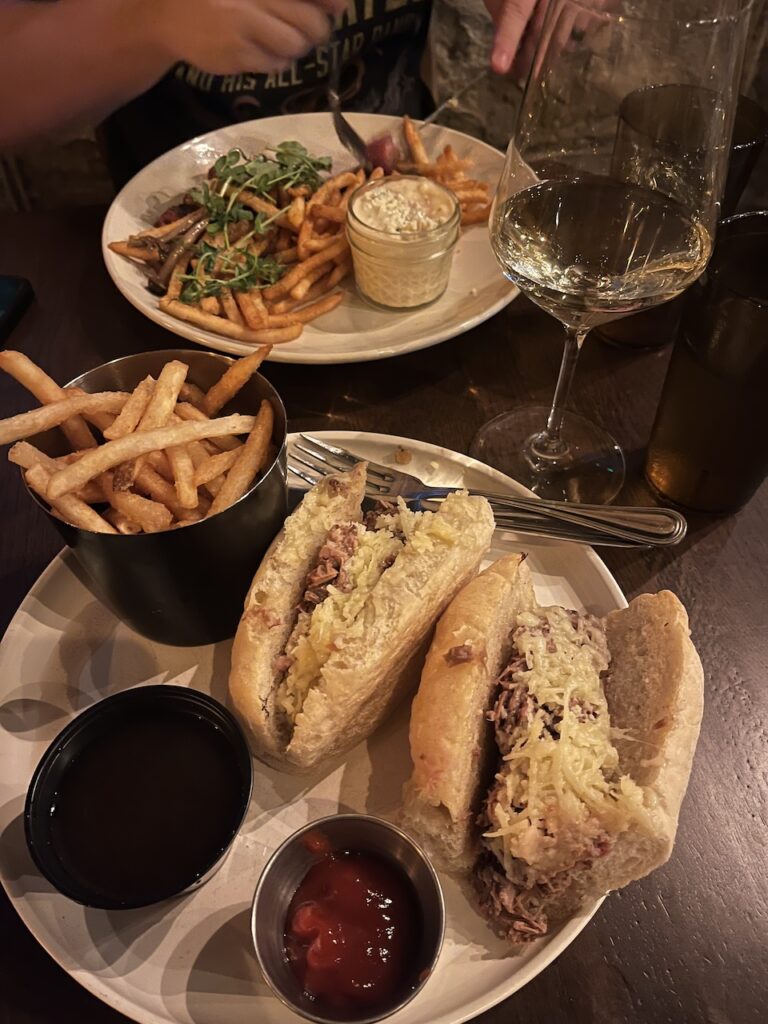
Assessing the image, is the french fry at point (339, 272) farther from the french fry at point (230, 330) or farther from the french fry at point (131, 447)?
the french fry at point (131, 447)

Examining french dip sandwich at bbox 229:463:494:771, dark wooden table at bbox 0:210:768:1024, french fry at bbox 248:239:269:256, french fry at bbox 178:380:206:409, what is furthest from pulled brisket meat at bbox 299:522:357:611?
french fry at bbox 248:239:269:256

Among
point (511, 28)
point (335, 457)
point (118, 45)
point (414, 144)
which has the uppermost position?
point (511, 28)

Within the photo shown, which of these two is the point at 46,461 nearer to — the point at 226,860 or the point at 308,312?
the point at 226,860

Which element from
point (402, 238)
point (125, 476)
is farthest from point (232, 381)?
point (402, 238)

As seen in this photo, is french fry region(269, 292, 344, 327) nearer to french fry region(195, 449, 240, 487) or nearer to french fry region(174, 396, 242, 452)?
french fry region(174, 396, 242, 452)

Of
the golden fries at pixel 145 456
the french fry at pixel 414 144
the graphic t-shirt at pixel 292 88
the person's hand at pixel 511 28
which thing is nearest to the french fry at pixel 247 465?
the golden fries at pixel 145 456
